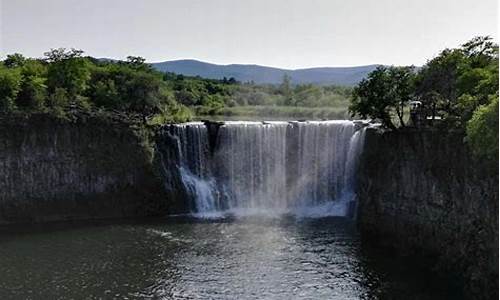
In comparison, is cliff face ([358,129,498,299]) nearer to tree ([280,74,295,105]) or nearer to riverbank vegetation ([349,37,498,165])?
riverbank vegetation ([349,37,498,165])

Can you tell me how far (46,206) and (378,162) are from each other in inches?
933

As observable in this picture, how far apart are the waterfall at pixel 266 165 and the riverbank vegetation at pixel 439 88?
251 inches

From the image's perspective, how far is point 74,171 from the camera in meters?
42.5

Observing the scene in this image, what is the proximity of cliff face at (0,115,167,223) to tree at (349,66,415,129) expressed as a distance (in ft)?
55.6

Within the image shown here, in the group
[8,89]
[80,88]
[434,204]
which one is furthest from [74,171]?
[434,204]

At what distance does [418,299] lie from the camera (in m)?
25.3

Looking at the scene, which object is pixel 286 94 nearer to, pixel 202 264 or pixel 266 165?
pixel 266 165

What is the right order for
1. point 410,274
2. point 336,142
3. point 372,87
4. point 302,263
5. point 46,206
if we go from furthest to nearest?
point 336,142 < point 46,206 < point 372,87 < point 302,263 < point 410,274

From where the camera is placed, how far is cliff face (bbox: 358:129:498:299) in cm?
2572

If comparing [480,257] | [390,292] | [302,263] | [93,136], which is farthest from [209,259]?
[93,136]

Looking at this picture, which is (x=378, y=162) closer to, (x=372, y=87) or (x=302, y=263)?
(x=372, y=87)

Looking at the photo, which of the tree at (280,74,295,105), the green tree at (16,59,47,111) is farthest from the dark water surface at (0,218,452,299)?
the tree at (280,74,295,105)

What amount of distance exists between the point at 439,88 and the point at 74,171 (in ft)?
85.5

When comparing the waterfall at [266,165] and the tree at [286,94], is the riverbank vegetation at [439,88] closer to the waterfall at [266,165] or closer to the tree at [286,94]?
the waterfall at [266,165]
